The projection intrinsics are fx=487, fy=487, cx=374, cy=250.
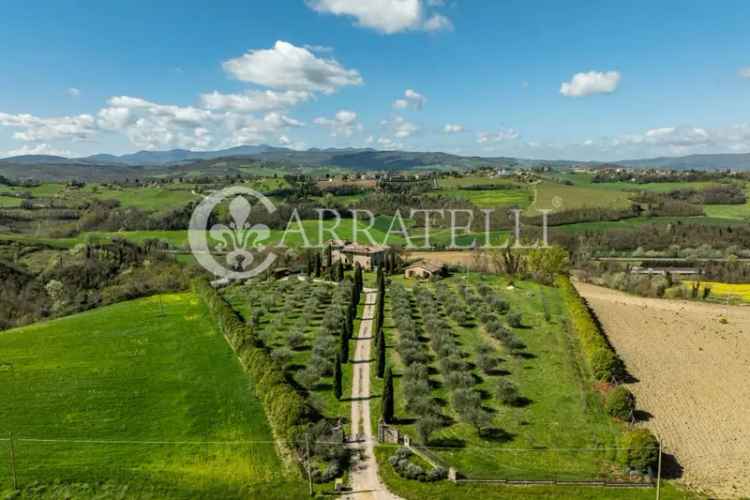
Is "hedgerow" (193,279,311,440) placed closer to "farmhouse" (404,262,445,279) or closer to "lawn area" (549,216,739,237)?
"farmhouse" (404,262,445,279)

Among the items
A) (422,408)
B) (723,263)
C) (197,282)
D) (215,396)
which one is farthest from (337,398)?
(723,263)

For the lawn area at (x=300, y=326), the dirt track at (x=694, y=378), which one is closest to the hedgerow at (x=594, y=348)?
the dirt track at (x=694, y=378)

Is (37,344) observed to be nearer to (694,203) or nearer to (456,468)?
(456,468)

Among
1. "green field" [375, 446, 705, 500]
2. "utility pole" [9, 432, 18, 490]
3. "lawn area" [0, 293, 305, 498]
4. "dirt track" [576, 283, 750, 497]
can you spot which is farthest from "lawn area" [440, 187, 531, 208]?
"utility pole" [9, 432, 18, 490]

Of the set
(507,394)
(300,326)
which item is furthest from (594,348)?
(300,326)

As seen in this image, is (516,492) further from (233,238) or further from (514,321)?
(233,238)

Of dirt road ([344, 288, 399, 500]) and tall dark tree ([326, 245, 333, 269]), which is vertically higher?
tall dark tree ([326, 245, 333, 269])
